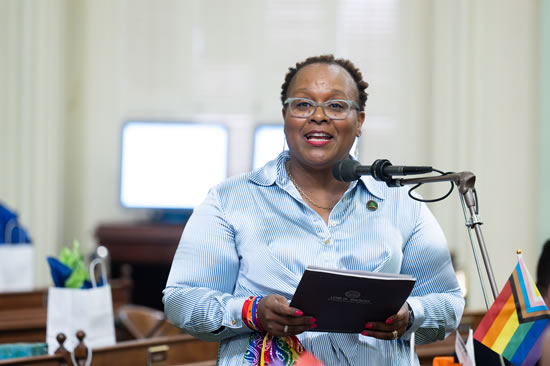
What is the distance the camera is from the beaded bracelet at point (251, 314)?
1887 millimetres

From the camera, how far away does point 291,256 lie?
2027mm

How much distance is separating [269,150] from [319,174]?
161 inches

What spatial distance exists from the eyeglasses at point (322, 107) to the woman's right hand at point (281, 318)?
527 mm

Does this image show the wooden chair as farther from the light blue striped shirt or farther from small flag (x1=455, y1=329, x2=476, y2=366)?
small flag (x1=455, y1=329, x2=476, y2=366)

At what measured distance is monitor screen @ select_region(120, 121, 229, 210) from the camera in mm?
6215

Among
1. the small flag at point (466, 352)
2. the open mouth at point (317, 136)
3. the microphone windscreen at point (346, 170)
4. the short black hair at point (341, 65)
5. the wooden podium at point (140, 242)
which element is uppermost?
the short black hair at point (341, 65)

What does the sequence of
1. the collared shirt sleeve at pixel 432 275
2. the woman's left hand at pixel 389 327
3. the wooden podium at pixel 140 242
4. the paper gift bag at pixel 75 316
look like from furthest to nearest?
the wooden podium at pixel 140 242, the paper gift bag at pixel 75 316, the collared shirt sleeve at pixel 432 275, the woman's left hand at pixel 389 327

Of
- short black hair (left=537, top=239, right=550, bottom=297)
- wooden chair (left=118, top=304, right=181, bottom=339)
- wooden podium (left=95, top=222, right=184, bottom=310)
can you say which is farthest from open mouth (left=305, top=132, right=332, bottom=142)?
wooden podium (left=95, top=222, right=184, bottom=310)

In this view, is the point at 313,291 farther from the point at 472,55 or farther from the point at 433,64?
the point at 433,64

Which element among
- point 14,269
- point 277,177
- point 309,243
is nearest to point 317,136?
point 277,177

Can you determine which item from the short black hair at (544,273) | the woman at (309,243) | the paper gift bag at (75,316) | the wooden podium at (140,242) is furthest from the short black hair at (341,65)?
the wooden podium at (140,242)

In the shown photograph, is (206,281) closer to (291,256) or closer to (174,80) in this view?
(291,256)

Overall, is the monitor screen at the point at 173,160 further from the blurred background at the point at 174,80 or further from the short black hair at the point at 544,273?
the short black hair at the point at 544,273

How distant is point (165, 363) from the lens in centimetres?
295
